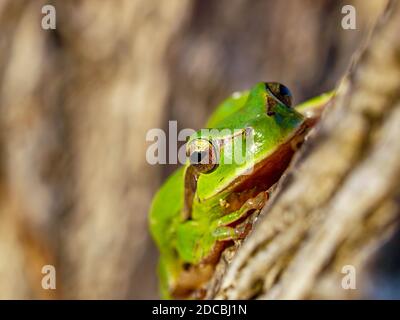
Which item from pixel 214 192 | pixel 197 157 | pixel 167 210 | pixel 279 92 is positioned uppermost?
pixel 279 92

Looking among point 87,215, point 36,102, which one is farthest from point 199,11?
point 87,215

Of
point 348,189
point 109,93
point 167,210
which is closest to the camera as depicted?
point 348,189

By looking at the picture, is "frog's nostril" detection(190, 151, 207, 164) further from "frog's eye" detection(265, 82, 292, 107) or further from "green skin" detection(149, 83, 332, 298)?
"frog's eye" detection(265, 82, 292, 107)

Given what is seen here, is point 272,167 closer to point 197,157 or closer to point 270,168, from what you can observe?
point 270,168

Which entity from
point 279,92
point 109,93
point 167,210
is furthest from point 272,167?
point 109,93

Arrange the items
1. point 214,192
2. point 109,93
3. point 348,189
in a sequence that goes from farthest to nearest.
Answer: point 109,93 < point 214,192 < point 348,189

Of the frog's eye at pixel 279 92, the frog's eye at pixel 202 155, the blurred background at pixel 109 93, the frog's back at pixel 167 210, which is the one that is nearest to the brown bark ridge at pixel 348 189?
the frog's eye at pixel 202 155

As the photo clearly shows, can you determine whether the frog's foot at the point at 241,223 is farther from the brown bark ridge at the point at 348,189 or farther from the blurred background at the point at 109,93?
the blurred background at the point at 109,93
